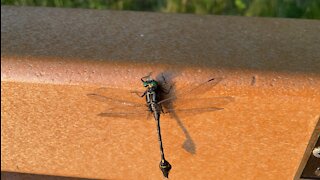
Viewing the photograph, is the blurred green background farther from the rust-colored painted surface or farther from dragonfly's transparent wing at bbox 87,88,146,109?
dragonfly's transparent wing at bbox 87,88,146,109

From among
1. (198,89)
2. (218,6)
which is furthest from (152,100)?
(218,6)

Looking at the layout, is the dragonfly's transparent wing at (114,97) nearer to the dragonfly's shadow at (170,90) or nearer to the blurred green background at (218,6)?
the dragonfly's shadow at (170,90)

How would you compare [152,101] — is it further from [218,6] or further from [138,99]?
[218,6]

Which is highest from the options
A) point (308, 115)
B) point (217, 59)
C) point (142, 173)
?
point (217, 59)

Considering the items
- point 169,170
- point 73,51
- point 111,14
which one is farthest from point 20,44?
point 169,170

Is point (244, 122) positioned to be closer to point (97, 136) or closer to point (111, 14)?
point (97, 136)
